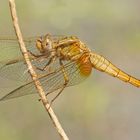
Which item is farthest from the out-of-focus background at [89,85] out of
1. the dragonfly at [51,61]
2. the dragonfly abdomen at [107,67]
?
the dragonfly at [51,61]

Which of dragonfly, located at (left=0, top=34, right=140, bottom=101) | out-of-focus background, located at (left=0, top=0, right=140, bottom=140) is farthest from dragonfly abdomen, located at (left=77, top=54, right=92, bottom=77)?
out-of-focus background, located at (left=0, top=0, right=140, bottom=140)

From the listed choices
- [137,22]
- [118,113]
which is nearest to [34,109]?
[118,113]

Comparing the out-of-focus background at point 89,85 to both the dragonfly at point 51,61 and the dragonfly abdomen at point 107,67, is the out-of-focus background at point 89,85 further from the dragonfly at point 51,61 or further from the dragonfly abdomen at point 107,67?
the dragonfly at point 51,61

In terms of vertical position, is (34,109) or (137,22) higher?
(137,22)

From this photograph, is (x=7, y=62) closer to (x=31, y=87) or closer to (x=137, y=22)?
(x=31, y=87)

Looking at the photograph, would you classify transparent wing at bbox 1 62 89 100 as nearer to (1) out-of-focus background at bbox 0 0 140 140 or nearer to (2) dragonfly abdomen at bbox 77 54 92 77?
(2) dragonfly abdomen at bbox 77 54 92 77

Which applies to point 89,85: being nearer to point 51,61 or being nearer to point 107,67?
point 107,67
